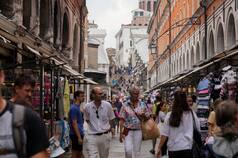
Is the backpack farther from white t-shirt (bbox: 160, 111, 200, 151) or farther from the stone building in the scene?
the stone building

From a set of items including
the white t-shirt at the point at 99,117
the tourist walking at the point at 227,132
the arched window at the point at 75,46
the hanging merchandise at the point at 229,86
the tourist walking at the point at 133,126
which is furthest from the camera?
the arched window at the point at 75,46

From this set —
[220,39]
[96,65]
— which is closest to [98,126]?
[220,39]

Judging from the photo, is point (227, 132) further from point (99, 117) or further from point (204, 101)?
point (204, 101)

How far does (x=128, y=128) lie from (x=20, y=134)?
21.1 ft

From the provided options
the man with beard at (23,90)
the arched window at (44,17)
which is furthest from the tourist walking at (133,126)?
the arched window at (44,17)

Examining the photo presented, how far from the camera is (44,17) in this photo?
21.2 metres

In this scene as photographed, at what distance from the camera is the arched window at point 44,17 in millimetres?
21031

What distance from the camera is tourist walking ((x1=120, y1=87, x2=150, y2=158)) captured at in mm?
9758

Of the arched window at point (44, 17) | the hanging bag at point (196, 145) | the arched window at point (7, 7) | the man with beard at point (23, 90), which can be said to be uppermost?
the arched window at point (44, 17)

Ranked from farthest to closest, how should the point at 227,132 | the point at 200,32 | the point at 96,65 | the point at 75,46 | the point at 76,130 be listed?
the point at 96,65
the point at 75,46
the point at 200,32
the point at 76,130
the point at 227,132

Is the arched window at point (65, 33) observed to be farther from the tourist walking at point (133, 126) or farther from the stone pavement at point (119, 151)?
the tourist walking at point (133, 126)

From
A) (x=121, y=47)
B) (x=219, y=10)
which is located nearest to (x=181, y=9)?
(x=219, y=10)

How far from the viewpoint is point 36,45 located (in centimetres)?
1686

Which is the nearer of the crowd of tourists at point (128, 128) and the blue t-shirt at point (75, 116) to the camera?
the crowd of tourists at point (128, 128)
